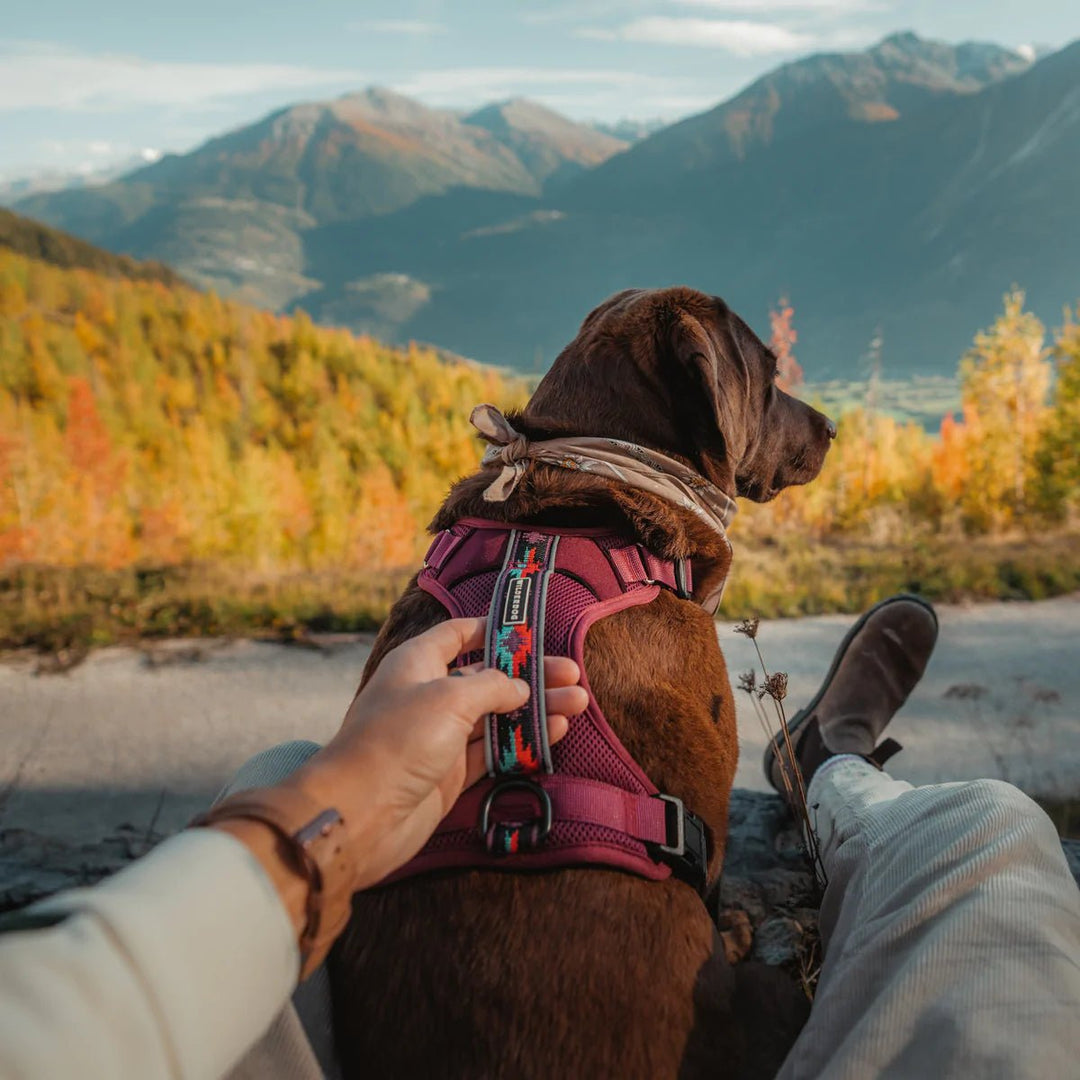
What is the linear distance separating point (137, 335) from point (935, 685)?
279ft

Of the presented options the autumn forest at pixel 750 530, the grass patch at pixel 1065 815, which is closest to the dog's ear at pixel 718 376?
the grass patch at pixel 1065 815

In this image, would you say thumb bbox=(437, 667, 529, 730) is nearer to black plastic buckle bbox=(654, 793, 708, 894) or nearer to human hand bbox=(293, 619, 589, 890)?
human hand bbox=(293, 619, 589, 890)

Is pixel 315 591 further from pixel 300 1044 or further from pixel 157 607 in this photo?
pixel 300 1044

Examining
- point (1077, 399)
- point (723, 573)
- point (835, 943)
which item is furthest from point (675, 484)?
point (1077, 399)

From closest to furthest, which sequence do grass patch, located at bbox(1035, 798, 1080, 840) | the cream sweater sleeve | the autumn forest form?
1. the cream sweater sleeve
2. grass patch, located at bbox(1035, 798, 1080, 840)
3. the autumn forest

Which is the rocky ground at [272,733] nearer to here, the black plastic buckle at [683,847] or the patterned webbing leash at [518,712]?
the black plastic buckle at [683,847]

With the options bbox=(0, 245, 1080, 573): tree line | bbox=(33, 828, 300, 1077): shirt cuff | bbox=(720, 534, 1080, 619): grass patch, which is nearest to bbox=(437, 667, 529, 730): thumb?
bbox=(33, 828, 300, 1077): shirt cuff

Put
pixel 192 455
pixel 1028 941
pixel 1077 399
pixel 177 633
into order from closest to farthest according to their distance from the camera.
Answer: pixel 1028 941
pixel 177 633
pixel 1077 399
pixel 192 455

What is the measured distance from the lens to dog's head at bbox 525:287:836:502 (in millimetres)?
2330

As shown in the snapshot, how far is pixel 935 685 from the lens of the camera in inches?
214

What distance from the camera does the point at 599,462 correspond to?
210 cm

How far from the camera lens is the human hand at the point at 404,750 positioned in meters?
1.08

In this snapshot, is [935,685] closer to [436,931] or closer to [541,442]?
[541,442]

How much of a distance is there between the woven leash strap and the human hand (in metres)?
0.04
